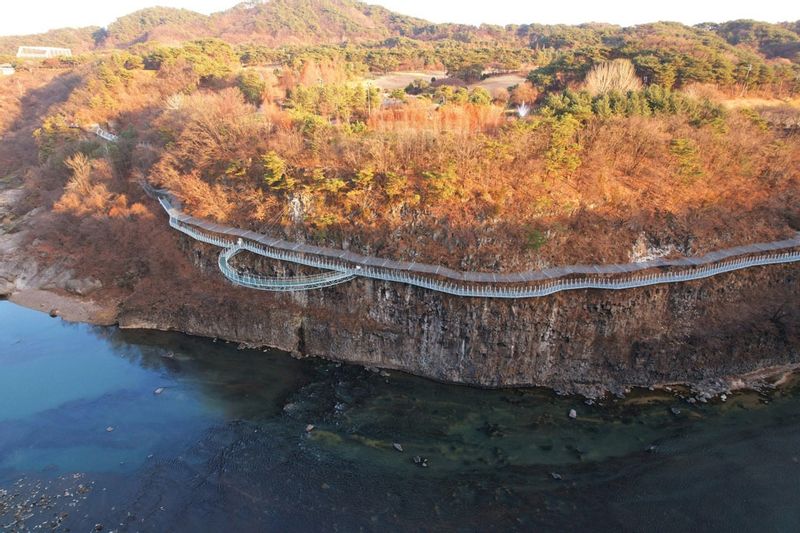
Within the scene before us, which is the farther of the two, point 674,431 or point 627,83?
point 627,83

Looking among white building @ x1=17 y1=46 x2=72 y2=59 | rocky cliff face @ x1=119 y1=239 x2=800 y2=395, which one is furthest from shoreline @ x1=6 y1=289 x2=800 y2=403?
white building @ x1=17 y1=46 x2=72 y2=59

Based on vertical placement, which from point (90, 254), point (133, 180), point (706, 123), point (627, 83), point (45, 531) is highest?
point (627, 83)

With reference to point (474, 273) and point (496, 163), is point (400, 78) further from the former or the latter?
point (474, 273)

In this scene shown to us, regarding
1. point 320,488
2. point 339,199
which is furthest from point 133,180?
point 320,488

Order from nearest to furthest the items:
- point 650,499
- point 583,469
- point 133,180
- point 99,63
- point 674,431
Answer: point 650,499 < point 583,469 < point 674,431 < point 133,180 < point 99,63

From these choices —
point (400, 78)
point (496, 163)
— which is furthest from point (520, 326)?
point (400, 78)

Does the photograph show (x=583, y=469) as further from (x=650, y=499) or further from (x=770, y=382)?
(x=770, y=382)
